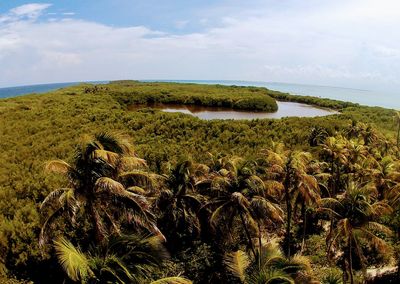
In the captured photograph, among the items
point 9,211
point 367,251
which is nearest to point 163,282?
point 9,211

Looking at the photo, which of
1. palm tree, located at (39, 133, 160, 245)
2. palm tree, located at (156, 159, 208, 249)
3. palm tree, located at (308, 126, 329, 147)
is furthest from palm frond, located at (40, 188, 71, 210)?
palm tree, located at (308, 126, 329, 147)

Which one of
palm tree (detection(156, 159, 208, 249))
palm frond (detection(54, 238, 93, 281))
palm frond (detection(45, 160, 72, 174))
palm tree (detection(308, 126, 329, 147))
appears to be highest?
palm frond (detection(45, 160, 72, 174))

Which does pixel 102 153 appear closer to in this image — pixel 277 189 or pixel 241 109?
pixel 277 189

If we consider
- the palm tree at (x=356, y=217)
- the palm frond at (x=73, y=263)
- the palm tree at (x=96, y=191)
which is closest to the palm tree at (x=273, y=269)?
the palm tree at (x=96, y=191)

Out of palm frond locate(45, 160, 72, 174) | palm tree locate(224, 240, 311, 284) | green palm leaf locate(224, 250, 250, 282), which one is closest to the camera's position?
palm tree locate(224, 240, 311, 284)

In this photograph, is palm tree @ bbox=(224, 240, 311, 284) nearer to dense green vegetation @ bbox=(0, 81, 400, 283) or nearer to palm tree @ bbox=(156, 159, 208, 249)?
dense green vegetation @ bbox=(0, 81, 400, 283)

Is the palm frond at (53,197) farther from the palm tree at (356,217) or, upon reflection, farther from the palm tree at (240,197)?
the palm tree at (356,217)

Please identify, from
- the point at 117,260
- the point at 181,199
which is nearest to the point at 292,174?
the point at 181,199

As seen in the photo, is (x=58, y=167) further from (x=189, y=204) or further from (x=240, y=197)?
(x=189, y=204)
